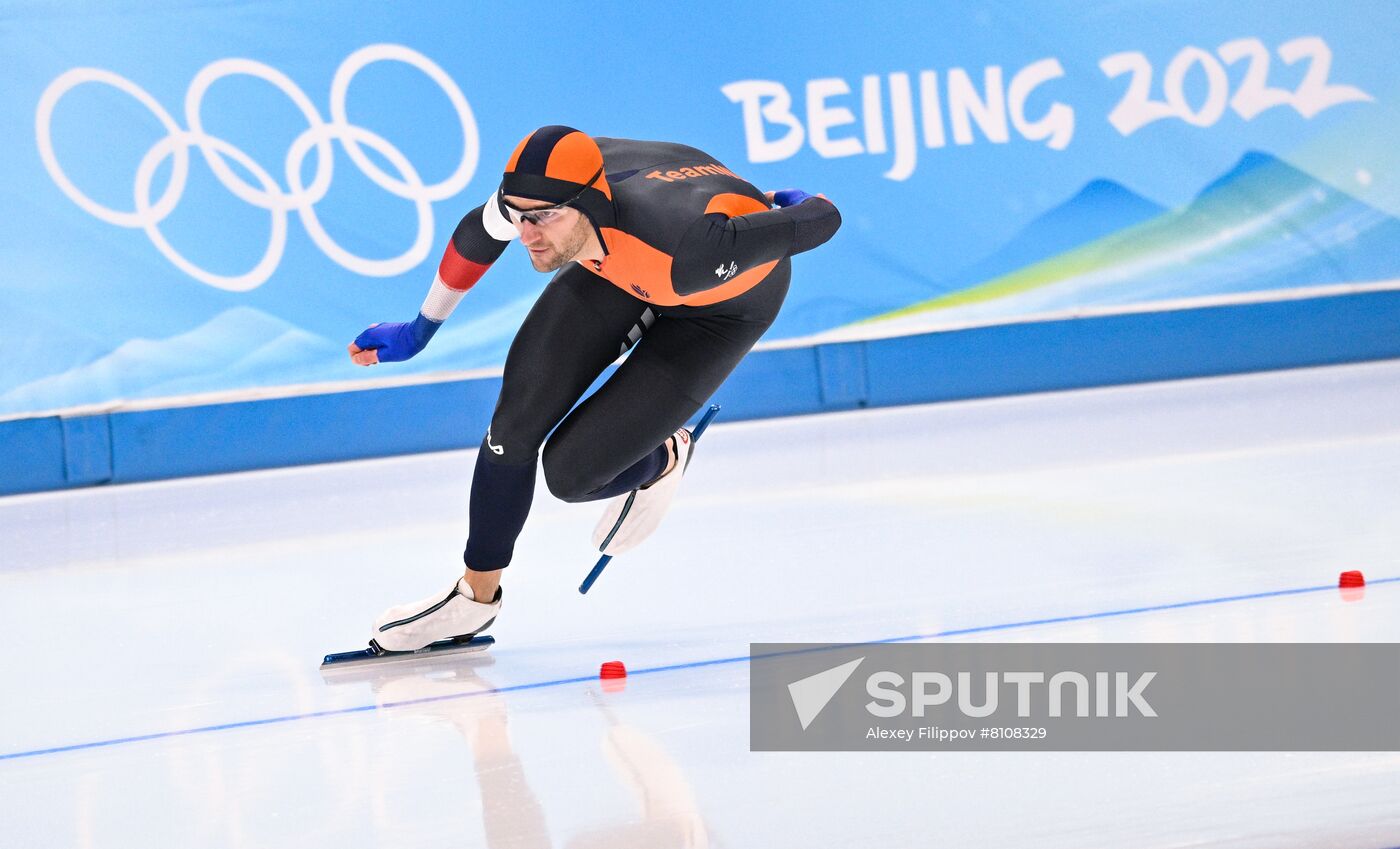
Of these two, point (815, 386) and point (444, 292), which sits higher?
point (815, 386)

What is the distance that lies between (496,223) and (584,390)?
348 mm

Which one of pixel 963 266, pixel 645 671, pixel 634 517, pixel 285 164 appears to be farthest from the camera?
pixel 963 266

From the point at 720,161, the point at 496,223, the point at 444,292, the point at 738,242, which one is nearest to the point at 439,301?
the point at 444,292

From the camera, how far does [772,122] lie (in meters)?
6.20

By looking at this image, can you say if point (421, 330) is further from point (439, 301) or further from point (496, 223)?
point (496, 223)

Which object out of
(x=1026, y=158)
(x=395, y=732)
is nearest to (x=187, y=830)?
(x=395, y=732)

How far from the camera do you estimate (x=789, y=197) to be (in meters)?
2.75

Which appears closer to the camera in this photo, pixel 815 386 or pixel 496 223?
pixel 496 223

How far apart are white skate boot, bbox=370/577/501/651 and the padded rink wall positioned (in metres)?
3.18

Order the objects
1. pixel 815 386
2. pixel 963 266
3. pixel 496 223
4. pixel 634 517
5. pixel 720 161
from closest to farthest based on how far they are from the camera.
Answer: pixel 496 223 → pixel 634 517 → pixel 720 161 → pixel 963 266 → pixel 815 386

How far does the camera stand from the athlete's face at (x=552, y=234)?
94.0 inches

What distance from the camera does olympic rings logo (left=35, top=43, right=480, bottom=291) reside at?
5551 millimetres

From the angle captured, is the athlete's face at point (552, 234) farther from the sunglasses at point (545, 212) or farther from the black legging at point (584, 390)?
the black legging at point (584, 390)

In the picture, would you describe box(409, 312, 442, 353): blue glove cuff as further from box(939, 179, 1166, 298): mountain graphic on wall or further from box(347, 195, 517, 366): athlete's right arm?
box(939, 179, 1166, 298): mountain graphic on wall
